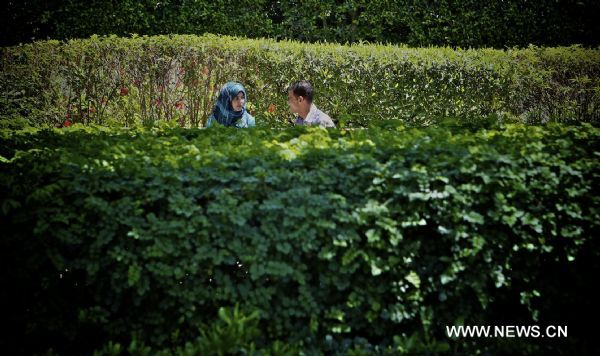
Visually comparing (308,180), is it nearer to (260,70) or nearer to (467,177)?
(467,177)

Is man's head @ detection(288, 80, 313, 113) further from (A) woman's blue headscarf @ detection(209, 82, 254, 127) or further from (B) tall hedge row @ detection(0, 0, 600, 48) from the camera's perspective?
(B) tall hedge row @ detection(0, 0, 600, 48)

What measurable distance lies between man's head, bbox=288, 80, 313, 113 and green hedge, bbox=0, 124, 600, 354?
303 centimetres

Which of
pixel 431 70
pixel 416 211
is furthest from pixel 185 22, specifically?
pixel 416 211

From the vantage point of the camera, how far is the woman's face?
272 inches

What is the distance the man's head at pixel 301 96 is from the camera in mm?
6680

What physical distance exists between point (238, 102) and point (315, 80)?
2434 mm

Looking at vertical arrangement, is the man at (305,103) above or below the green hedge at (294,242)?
above

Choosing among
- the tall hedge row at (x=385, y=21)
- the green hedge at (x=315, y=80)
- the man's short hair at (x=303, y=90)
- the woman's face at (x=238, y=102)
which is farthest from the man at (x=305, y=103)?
the tall hedge row at (x=385, y=21)

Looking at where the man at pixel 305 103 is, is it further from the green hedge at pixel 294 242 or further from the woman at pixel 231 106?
the green hedge at pixel 294 242

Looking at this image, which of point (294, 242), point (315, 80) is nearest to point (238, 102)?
point (315, 80)

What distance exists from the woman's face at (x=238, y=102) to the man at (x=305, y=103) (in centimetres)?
60

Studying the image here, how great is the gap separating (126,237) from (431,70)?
22.5ft

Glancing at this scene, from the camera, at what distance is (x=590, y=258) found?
12.5ft

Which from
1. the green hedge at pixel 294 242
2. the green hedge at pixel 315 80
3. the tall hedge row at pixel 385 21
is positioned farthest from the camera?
the tall hedge row at pixel 385 21
